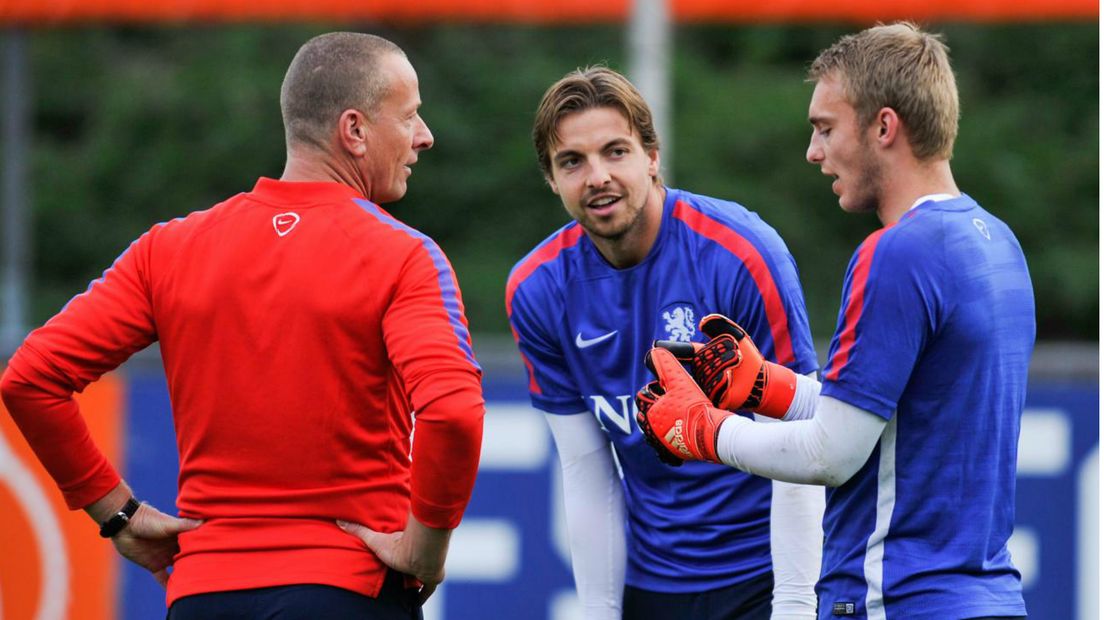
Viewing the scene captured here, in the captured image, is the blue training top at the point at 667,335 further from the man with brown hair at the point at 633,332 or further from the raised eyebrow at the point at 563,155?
the raised eyebrow at the point at 563,155

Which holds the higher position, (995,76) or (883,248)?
(995,76)

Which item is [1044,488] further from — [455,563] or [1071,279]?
[1071,279]

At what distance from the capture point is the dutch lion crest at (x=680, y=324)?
12.1 feet

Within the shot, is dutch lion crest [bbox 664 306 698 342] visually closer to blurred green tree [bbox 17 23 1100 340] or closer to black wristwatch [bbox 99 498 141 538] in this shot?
black wristwatch [bbox 99 498 141 538]

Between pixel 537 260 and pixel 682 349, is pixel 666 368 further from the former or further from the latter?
pixel 537 260

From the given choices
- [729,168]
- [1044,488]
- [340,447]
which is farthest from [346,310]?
[729,168]

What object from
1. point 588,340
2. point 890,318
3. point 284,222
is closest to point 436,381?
point 284,222

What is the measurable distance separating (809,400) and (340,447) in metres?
1.05

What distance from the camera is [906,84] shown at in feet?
9.67

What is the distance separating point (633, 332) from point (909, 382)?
1042mm

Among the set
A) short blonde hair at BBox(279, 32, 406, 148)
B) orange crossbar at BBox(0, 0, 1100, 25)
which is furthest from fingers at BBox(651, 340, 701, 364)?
orange crossbar at BBox(0, 0, 1100, 25)

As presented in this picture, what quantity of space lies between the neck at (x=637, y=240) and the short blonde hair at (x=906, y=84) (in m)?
0.86

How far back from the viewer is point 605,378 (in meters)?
3.79

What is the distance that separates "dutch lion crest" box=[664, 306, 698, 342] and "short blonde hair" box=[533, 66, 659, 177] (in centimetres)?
45
